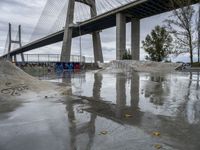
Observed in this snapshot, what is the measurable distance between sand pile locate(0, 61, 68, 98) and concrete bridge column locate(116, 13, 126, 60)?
36.0 metres

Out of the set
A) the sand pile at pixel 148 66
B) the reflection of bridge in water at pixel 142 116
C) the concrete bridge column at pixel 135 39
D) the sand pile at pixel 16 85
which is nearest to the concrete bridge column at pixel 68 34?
the concrete bridge column at pixel 135 39

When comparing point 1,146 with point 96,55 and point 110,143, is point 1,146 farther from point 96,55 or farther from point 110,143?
point 96,55

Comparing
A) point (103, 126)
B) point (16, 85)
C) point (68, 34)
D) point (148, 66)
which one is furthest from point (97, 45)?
point (103, 126)

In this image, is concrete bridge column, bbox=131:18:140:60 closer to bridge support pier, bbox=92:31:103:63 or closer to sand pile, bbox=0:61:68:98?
bridge support pier, bbox=92:31:103:63

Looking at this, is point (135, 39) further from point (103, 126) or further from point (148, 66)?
point (103, 126)

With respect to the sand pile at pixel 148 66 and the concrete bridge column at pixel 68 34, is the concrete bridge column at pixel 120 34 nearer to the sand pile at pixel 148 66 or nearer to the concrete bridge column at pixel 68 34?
the concrete bridge column at pixel 68 34

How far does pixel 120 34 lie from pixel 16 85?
129 feet

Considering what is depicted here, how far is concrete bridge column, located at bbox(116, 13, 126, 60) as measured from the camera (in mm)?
47031

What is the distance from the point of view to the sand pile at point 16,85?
30.8 ft

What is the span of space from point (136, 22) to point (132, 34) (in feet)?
8.86

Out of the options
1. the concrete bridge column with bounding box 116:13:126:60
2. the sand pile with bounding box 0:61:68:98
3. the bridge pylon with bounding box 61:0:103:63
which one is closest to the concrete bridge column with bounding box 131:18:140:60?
the concrete bridge column with bounding box 116:13:126:60

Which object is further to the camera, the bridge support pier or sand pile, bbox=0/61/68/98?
the bridge support pier

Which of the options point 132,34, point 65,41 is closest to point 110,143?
point 132,34

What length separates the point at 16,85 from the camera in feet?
33.5
